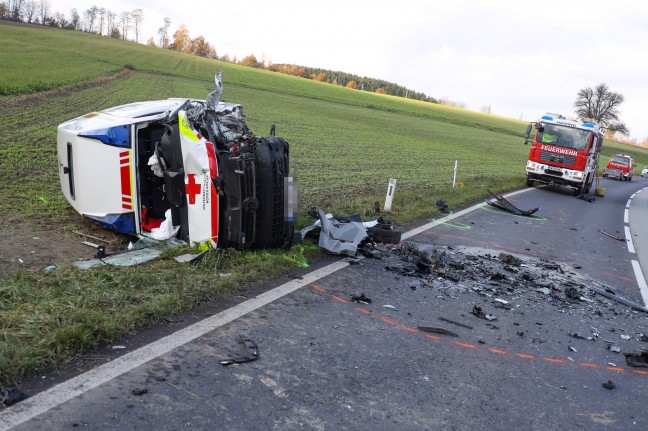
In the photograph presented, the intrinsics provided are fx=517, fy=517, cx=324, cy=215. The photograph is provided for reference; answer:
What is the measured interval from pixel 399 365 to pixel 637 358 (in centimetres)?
231

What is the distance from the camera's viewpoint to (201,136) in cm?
572

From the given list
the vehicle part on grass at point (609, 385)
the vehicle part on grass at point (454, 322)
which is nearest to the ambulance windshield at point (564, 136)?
the vehicle part on grass at point (454, 322)

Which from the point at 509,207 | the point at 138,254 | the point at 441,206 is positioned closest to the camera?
the point at 138,254

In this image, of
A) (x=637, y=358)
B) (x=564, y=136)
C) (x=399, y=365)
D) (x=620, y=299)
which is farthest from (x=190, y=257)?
(x=564, y=136)

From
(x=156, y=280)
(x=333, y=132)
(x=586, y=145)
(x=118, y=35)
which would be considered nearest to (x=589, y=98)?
(x=333, y=132)

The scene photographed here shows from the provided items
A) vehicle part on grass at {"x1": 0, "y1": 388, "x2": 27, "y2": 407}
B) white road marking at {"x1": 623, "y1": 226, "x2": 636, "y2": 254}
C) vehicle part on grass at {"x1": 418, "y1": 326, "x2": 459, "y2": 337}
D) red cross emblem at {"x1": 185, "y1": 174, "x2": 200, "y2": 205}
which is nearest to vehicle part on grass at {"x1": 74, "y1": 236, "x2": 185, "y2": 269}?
red cross emblem at {"x1": 185, "y1": 174, "x2": 200, "y2": 205}

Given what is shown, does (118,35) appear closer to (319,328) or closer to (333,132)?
(333,132)

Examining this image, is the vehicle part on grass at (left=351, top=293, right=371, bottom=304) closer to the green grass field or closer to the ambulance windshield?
the green grass field

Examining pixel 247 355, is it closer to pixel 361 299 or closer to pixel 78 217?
pixel 361 299

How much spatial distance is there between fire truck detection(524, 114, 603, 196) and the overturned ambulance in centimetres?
1501

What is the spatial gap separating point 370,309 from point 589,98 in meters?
76.0

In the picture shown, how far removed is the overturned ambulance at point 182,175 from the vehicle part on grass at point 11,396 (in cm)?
295

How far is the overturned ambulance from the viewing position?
5609 millimetres

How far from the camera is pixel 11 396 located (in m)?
2.80
